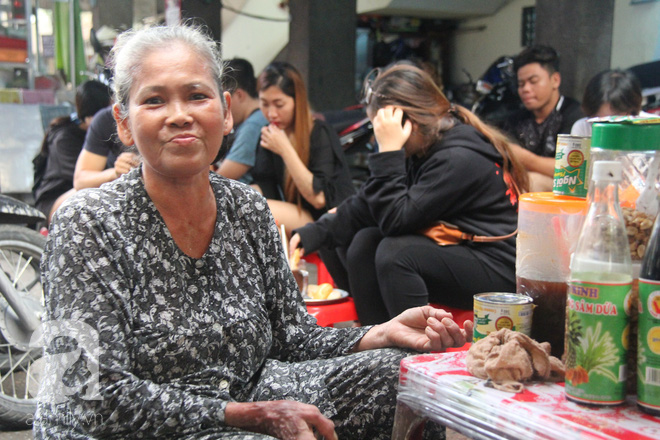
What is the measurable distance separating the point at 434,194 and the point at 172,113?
1.46m

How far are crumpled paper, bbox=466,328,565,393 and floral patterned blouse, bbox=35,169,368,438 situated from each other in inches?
23.0

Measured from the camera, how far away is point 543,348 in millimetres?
1405

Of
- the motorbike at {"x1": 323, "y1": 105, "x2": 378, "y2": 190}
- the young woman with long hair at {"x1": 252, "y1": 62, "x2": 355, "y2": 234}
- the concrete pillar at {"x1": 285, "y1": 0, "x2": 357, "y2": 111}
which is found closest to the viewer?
the young woman with long hair at {"x1": 252, "y1": 62, "x2": 355, "y2": 234}

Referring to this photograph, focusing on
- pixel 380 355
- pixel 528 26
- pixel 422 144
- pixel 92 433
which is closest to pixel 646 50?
pixel 528 26

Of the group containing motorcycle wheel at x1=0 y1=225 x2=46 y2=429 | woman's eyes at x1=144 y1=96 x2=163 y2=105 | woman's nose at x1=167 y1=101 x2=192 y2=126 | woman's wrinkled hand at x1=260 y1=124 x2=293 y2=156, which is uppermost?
woman's eyes at x1=144 y1=96 x2=163 y2=105

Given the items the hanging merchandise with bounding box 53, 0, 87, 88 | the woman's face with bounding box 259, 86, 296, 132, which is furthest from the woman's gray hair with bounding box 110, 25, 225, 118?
the hanging merchandise with bounding box 53, 0, 87, 88

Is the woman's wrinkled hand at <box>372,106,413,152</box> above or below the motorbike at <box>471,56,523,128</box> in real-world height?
below

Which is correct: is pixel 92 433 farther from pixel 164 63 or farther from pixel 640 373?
pixel 640 373

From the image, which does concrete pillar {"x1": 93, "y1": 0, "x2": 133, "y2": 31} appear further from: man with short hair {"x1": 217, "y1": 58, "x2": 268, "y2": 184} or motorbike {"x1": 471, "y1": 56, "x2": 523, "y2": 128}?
man with short hair {"x1": 217, "y1": 58, "x2": 268, "y2": 184}

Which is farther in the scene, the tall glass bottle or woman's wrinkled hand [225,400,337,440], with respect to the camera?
woman's wrinkled hand [225,400,337,440]

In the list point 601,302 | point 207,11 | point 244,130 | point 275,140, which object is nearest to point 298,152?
point 275,140

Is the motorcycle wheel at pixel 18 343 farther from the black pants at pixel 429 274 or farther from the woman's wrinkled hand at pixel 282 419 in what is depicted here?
the woman's wrinkled hand at pixel 282 419

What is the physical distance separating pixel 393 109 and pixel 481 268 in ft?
2.56

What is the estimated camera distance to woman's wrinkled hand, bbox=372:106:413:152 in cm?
301
